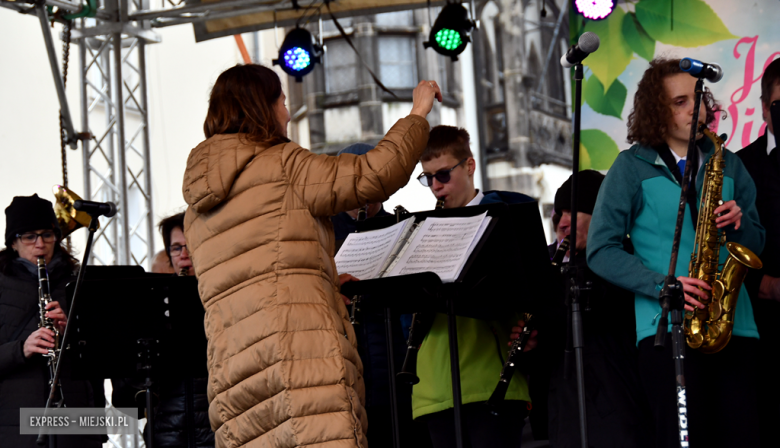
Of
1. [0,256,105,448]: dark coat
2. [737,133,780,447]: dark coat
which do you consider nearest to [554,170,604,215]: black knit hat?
[737,133,780,447]: dark coat

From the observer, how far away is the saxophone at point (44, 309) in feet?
13.1

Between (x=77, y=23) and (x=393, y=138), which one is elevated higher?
(x=77, y=23)

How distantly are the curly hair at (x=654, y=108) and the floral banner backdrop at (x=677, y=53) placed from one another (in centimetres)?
346

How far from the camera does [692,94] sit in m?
2.89

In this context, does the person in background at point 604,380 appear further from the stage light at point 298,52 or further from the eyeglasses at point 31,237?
the stage light at point 298,52

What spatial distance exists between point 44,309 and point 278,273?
233 cm

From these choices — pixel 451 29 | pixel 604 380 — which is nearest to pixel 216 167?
pixel 604 380

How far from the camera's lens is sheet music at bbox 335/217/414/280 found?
2715 mm

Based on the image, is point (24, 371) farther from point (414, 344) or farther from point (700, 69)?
point (700, 69)

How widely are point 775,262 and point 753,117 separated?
382cm

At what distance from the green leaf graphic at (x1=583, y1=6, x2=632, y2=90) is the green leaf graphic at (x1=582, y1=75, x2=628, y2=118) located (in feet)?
0.18

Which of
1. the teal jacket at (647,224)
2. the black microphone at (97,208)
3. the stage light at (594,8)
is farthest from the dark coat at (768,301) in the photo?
the stage light at (594,8)

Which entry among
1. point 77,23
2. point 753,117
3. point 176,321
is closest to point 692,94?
point 176,321

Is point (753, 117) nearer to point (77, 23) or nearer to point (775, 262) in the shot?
point (775, 262)
